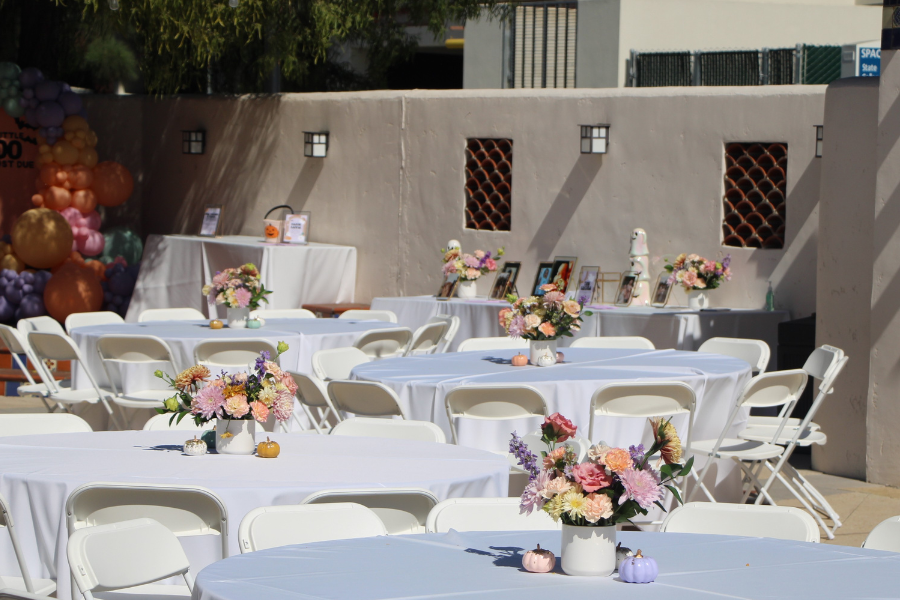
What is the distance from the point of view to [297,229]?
11414mm

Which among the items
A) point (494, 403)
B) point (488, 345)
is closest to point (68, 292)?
point (488, 345)

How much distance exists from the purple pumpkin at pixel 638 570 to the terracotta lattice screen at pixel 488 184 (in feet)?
25.7

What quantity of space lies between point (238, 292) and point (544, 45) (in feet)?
26.5

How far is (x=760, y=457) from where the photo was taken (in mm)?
5746

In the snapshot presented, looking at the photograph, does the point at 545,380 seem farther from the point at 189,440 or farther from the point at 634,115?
the point at 634,115

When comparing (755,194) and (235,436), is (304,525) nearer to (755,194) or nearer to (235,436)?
(235,436)

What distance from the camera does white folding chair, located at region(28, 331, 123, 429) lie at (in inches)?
275

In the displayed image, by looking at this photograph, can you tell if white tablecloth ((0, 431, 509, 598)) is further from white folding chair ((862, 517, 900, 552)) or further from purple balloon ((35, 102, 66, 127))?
purple balloon ((35, 102, 66, 127))

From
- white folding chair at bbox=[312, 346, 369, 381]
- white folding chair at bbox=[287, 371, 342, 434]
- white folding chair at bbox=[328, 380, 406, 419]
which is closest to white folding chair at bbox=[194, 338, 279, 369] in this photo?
white folding chair at bbox=[312, 346, 369, 381]

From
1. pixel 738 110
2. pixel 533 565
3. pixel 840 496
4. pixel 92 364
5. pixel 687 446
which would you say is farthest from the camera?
pixel 738 110

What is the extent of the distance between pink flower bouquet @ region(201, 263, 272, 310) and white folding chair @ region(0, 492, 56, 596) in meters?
3.74

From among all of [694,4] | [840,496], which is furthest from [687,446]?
[694,4]

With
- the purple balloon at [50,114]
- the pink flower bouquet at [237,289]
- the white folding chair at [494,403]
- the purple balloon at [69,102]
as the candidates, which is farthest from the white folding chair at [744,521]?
the purple balloon at [69,102]

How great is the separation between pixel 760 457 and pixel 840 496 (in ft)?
4.08
